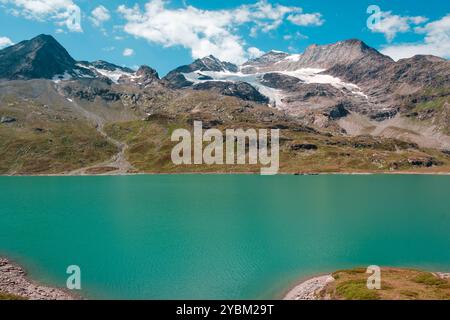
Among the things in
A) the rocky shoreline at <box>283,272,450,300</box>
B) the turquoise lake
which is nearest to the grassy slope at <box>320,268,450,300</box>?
the rocky shoreline at <box>283,272,450,300</box>

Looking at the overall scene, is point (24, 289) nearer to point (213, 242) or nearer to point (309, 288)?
point (213, 242)

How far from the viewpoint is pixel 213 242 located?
3282 inches

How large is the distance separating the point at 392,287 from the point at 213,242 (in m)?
42.4

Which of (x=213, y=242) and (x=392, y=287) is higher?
(x=392, y=287)

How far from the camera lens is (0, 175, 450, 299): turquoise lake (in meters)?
57.6

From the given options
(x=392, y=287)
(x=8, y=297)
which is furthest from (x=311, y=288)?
(x=8, y=297)

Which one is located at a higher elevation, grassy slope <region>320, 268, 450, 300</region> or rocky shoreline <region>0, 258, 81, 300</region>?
grassy slope <region>320, 268, 450, 300</region>

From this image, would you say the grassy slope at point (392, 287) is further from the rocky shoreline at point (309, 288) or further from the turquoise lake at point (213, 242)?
the turquoise lake at point (213, 242)

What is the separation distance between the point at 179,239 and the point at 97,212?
5542 centimetres

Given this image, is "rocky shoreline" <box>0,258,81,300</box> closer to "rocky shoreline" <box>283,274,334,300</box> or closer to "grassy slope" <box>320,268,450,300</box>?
"rocky shoreline" <box>283,274,334,300</box>

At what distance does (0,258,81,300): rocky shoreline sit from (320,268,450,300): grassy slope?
34.5 metres

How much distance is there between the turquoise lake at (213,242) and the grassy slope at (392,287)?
7.51 metres
